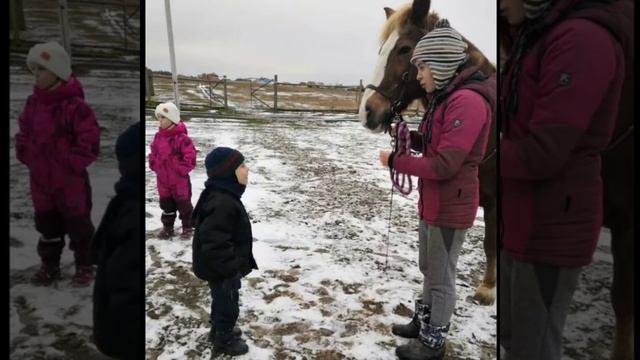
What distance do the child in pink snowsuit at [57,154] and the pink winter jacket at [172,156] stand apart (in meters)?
0.22

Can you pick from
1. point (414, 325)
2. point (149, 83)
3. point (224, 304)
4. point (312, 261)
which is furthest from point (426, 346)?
point (149, 83)

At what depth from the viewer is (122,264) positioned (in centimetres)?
133

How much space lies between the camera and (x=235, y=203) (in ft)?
4.77

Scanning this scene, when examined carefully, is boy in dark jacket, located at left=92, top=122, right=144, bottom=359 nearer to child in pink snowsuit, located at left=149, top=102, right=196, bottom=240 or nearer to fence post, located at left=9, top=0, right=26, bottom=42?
child in pink snowsuit, located at left=149, top=102, right=196, bottom=240

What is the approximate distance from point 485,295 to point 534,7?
110 centimetres

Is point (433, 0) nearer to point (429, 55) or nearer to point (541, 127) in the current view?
point (429, 55)

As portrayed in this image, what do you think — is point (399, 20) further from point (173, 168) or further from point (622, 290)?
point (622, 290)

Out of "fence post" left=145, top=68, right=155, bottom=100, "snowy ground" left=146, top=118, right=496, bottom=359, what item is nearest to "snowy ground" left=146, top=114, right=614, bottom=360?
"snowy ground" left=146, top=118, right=496, bottom=359

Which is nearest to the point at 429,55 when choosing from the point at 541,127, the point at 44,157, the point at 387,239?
the point at 541,127

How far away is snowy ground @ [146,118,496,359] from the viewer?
144 centimetres

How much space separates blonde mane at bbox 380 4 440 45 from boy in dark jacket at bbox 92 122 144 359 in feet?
3.23

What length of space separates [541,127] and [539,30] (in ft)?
1.03

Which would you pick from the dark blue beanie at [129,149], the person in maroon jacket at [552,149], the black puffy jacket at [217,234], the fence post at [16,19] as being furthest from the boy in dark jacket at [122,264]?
the person in maroon jacket at [552,149]

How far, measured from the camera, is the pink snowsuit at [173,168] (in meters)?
1.40
